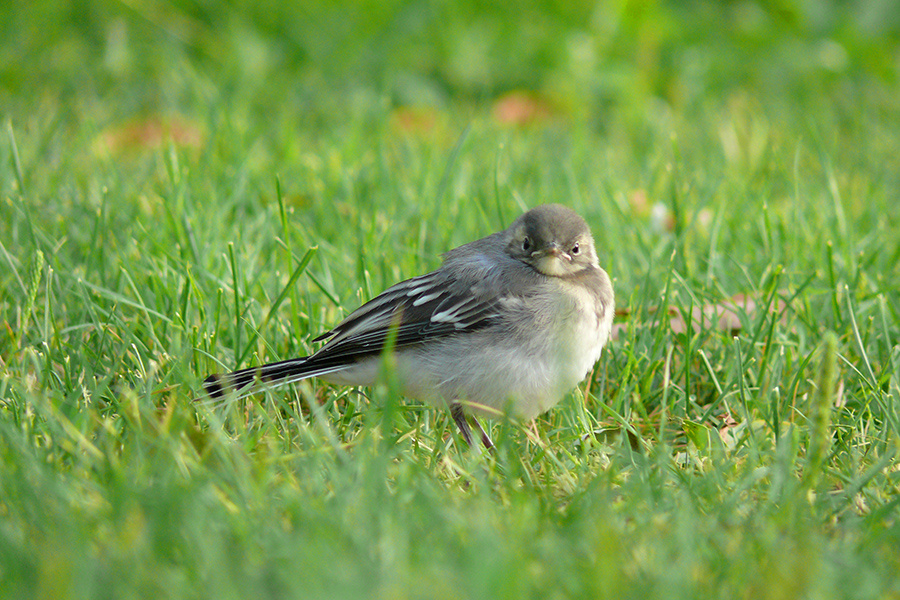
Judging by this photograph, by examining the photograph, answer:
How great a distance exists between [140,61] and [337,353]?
4.77 meters

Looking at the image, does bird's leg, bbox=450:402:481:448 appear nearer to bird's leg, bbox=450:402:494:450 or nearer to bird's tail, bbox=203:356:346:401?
bird's leg, bbox=450:402:494:450

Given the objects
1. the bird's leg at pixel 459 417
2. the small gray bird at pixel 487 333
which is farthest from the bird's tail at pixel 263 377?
the bird's leg at pixel 459 417

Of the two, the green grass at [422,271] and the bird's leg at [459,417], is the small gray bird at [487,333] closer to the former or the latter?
the bird's leg at [459,417]

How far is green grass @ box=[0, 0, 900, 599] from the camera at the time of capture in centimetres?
198

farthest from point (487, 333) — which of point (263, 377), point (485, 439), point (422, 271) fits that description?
point (422, 271)

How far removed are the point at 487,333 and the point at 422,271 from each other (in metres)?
1.03

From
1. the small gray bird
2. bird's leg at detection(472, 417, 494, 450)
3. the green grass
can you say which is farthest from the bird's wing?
bird's leg at detection(472, 417, 494, 450)

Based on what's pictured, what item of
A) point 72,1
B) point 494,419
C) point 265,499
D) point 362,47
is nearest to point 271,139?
point 362,47

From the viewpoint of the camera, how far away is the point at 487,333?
3.16 meters

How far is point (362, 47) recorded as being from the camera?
23.1 feet

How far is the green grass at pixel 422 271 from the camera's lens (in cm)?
198

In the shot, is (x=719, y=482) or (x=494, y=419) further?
(x=494, y=419)

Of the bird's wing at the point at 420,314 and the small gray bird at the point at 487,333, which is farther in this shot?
the bird's wing at the point at 420,314

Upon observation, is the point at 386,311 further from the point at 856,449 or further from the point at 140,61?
the point at 140,61
